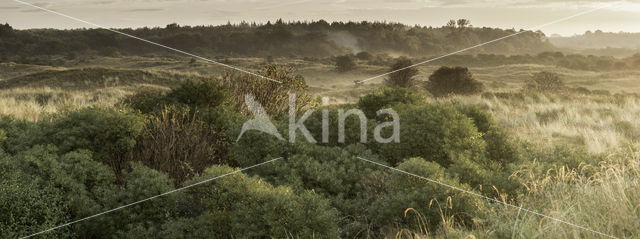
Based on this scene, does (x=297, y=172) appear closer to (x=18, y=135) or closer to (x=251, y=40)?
(x=18, y=135)

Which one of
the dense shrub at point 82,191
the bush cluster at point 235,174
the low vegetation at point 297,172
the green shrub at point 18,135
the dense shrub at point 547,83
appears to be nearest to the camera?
the low vegetation at point 297,172

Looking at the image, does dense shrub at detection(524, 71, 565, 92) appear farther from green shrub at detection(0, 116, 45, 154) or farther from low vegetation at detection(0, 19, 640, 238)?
green shrub at detection(0, 116, 45, 154)

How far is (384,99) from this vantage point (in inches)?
406

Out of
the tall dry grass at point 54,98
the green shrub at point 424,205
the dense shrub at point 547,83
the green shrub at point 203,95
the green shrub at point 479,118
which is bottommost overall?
the dense shrub at point 547,83

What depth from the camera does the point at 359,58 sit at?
6700 cm

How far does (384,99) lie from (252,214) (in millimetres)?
5901

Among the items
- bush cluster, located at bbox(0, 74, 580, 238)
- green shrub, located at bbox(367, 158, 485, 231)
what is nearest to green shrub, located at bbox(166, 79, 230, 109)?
bush cluster, located at bbox(0, 74, 580, 238)

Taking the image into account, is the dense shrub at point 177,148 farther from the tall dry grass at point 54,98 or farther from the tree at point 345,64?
the tree at point 345,64

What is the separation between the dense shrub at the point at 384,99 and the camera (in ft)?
33.6

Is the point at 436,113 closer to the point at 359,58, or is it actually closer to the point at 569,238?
the point at 569,238

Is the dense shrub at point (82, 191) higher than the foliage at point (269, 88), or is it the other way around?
the foliage at point (269, 88)

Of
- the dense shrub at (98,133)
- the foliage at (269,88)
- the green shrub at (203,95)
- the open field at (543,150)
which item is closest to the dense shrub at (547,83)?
the open field at (543,150)

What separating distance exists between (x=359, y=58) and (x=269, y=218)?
63.1 m

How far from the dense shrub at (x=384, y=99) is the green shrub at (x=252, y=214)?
5084 mm
